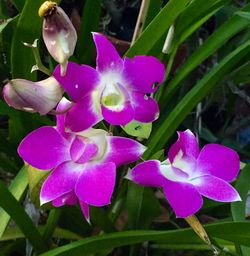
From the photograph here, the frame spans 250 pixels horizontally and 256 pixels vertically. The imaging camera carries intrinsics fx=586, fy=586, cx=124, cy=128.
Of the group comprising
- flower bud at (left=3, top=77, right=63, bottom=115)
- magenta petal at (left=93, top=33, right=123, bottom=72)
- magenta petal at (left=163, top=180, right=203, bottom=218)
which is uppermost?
magenta petal at (left=93, top=33, right=123, bottom=72)

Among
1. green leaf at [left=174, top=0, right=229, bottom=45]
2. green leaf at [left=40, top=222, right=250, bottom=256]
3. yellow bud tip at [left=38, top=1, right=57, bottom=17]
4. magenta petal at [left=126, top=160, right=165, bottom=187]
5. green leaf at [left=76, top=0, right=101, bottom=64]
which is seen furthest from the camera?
green leaf at [left=76, top=0, right=101, bottom=64]

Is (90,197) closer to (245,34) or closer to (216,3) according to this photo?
(216,3)

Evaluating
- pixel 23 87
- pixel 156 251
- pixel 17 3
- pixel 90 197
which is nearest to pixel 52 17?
pixel 23 87

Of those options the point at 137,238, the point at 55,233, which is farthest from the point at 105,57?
the point at 55,233

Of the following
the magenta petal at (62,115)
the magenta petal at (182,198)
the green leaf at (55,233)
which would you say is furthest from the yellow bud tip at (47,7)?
the green leaf at (55,233)

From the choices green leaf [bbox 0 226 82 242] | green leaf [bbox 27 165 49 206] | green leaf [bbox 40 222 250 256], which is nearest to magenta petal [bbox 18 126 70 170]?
green leaf [bbox 27 165 49 206]

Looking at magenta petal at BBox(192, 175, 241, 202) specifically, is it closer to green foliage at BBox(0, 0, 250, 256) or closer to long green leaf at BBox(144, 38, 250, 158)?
green foliage at BBox(0, 0, 250, 256)

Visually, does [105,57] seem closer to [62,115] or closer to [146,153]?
[62,115]
